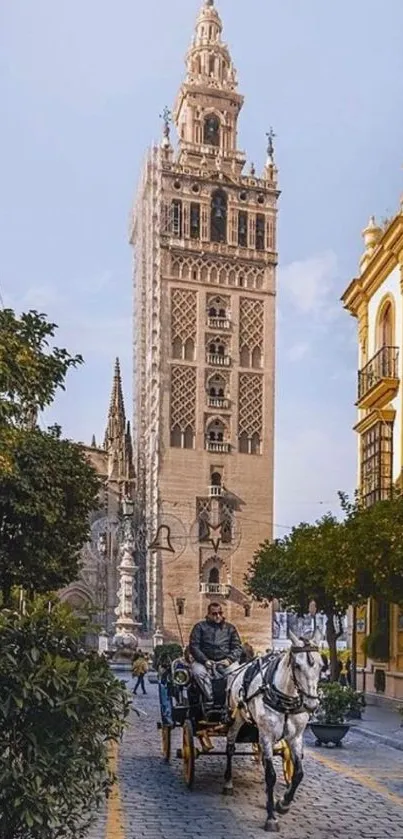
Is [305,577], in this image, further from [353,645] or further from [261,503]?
[261,503]

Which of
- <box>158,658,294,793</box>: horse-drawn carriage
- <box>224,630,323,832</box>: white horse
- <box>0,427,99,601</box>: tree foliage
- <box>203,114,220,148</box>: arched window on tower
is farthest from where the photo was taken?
<box>203,114,220,148</box>: arched window on tower

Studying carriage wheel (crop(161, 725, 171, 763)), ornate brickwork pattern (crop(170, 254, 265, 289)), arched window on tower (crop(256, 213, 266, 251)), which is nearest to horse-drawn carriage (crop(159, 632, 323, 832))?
carriage wheel (crop(161, 725, 171, 763))

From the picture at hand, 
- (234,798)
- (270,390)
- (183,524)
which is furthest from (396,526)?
(270,390)

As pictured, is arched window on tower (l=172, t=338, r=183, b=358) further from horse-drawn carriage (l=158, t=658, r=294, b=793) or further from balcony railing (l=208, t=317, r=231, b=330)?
horse-drawn carriage (l=158, t=658, r=294, b=793)

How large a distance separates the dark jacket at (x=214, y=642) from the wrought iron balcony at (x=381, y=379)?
15.1 metres

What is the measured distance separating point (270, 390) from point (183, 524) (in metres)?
11.1

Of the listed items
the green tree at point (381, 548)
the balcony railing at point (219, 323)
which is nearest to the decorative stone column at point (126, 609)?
the balcony railing at point (219, 323)

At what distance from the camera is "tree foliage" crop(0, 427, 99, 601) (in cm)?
1992

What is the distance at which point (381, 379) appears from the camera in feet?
87.7

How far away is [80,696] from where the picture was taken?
260 inches

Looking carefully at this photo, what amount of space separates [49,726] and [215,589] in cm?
5704

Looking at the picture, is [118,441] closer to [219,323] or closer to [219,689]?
[219,323]

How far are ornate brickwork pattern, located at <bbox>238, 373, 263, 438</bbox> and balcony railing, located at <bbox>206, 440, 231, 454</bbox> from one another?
56.1 inches

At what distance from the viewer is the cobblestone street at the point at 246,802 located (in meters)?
9.26
